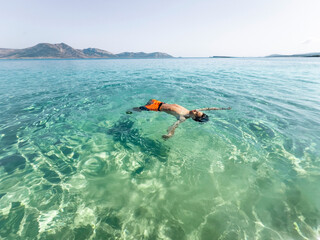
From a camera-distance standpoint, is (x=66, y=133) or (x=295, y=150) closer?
(x=295, y=150)

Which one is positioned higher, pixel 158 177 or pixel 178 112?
pixel 178 112

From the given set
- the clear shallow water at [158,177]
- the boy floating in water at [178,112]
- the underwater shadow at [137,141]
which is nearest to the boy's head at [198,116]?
the boy floating in water at [178,112]

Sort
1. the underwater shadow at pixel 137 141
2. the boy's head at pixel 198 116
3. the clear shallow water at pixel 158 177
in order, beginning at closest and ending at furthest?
the clear shallow water at pixel 158 177 → the underwater shadow at pixel 137 141 → the boy's head at pixel 198 116

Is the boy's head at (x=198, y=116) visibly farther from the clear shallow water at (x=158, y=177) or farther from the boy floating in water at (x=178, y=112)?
the clear shallow water at (x=158, y=177)

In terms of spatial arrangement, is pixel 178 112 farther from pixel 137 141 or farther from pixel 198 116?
pixel 137 141

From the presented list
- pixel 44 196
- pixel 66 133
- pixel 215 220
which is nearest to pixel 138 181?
pixel 215 220

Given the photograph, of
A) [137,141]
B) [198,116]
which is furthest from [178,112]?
[137,141]

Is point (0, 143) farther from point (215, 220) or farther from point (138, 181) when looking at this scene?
point (215, 220)

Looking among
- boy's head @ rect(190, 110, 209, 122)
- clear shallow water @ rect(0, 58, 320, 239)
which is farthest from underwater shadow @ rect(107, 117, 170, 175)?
boy's head @ rect(190, 110, 209, 122)

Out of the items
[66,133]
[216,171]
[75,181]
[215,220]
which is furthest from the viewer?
[66,133]

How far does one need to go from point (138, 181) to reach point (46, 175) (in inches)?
144

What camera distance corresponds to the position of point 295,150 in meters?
6.84

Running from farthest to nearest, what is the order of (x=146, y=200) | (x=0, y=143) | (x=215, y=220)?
(x=0, y=143)
(x=146, y=200)
(x=215, y=220)

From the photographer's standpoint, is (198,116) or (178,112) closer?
(198,116)
